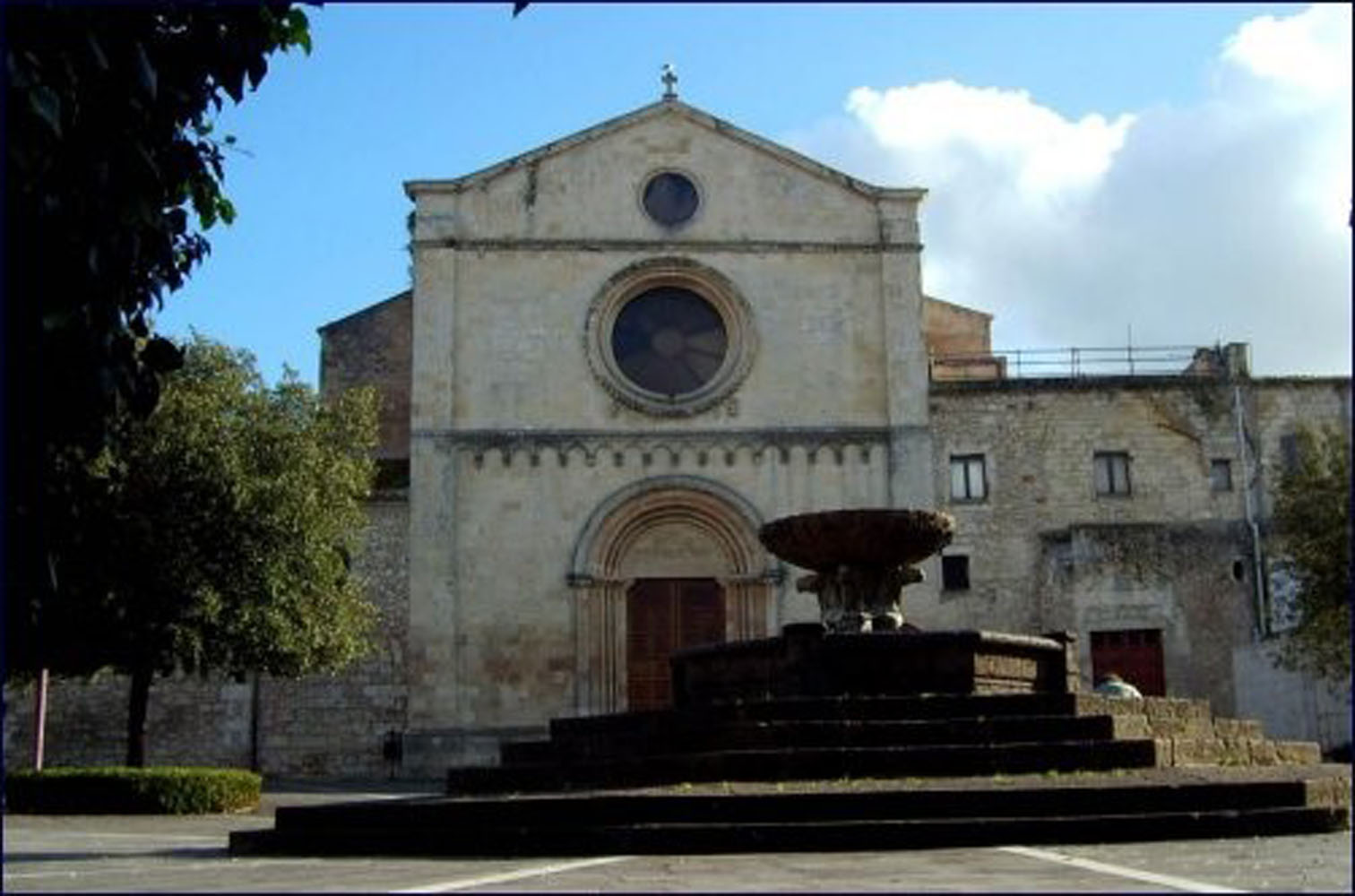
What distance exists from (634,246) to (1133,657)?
40.0 ft

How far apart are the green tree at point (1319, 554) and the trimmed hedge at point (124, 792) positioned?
16.3m

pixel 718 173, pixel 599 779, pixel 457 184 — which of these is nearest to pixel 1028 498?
pixel 718 173

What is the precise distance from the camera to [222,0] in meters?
7.53

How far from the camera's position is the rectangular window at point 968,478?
96.4ft

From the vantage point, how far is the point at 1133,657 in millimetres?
28500

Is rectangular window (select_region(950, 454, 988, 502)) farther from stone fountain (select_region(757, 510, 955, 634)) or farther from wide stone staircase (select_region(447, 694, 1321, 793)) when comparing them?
wide stone staircase (select_region(447, 694, 1321, 793))

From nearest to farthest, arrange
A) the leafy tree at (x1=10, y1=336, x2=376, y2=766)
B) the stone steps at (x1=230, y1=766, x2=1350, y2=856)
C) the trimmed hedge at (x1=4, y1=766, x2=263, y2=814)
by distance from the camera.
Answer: the stone steps at (x1=230, y1=766, x2=1350, y2=856) < the trimmed hedge at (x1=4, y1=766, x2=263, y2=814) < the leafy tree at (x1=10, y1=336, x2=376, y2=766)

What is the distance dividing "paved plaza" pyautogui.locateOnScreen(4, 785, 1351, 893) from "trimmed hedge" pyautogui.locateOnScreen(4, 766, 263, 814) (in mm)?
8502

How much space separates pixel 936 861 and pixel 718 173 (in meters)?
22.4

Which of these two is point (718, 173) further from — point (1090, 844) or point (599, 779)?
point (1090, 844)

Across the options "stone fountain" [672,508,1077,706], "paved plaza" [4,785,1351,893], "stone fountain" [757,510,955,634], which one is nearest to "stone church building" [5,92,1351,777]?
"stone fountain" [672,508,1077,706]

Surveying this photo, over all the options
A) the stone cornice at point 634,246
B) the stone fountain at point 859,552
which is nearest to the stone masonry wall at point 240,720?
the stone cornice at point 634,246

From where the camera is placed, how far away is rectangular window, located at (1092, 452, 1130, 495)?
1159 inches

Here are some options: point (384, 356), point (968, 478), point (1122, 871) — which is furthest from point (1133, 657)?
point (1122, 871)
